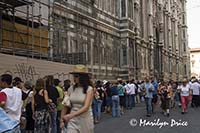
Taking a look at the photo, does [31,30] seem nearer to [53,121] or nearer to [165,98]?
[165,98]

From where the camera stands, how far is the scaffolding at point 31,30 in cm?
1606

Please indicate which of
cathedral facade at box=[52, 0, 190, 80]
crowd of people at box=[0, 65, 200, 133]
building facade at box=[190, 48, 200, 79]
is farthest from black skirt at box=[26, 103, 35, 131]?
building facade at box=[190, 48, 200, 79]

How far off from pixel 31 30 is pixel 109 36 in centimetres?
1448

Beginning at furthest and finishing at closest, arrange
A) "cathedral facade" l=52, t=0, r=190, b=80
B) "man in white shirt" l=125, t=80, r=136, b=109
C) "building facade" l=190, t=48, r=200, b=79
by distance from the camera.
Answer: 1. "building facade" l=190, t=48, r=200, b=79
2. "cathedral facade" l=52, t=0, r=190, b=80
3. "man in white shirt" l=125, t=80, r=136, b=109

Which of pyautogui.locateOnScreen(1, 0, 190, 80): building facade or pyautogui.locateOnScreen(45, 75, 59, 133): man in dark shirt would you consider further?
pyautogui.locateOnScreen(1, 0, 190, 80): building facade

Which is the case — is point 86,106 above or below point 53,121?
above

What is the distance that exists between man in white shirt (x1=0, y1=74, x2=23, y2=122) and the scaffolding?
8.69m

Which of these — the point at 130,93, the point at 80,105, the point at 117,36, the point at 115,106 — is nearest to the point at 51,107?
the point at 80,105

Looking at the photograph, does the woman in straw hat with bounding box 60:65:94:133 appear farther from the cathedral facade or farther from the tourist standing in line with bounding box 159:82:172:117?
the cathedral facade

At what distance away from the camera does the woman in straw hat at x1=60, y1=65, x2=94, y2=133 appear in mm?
5695

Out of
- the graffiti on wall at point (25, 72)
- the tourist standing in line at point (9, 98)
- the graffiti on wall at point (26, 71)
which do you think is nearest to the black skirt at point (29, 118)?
the tourist standing in line at point (9, 98)

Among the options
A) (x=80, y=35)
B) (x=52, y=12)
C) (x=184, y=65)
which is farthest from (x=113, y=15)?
(x=184, y=65)

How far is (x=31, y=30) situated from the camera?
17.7 metres

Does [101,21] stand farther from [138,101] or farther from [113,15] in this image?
[138,101]
